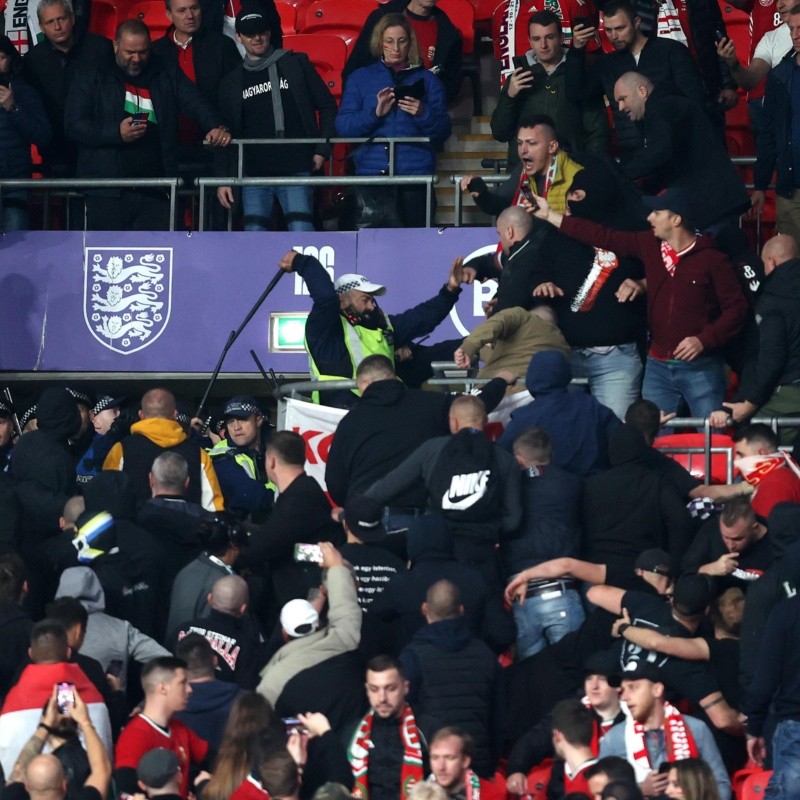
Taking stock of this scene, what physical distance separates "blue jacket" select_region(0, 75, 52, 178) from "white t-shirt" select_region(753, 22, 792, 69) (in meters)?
5.34

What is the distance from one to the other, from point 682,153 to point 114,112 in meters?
4.32

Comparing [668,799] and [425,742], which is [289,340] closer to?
[425,742]

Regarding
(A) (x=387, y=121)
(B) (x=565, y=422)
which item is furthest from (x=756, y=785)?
(A) (x=387, y=121)

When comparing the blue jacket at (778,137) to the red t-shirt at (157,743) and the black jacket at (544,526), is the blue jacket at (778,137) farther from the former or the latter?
the red t-shirt at (157,743)

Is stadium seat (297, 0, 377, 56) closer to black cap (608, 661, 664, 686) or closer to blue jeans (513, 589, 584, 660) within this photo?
blue jeans (513, 589, 584, 660)

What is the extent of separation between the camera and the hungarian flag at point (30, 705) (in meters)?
8.88

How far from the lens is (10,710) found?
29.3 ft

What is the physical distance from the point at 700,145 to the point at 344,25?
549 centimetres

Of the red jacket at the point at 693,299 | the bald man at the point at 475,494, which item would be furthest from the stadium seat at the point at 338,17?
the bald man at the point at 475,494

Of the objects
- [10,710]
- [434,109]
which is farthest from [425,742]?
[434,109]

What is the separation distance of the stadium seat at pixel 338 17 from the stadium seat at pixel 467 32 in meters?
0.91

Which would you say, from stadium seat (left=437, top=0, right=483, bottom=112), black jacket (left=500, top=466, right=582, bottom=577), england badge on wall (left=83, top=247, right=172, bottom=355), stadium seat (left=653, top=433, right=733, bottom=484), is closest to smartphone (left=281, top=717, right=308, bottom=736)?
black jacket (left=500, top=466, right=582, bottom=577)

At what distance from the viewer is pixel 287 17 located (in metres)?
18.1

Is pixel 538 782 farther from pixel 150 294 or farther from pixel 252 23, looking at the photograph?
pixel 252 23
